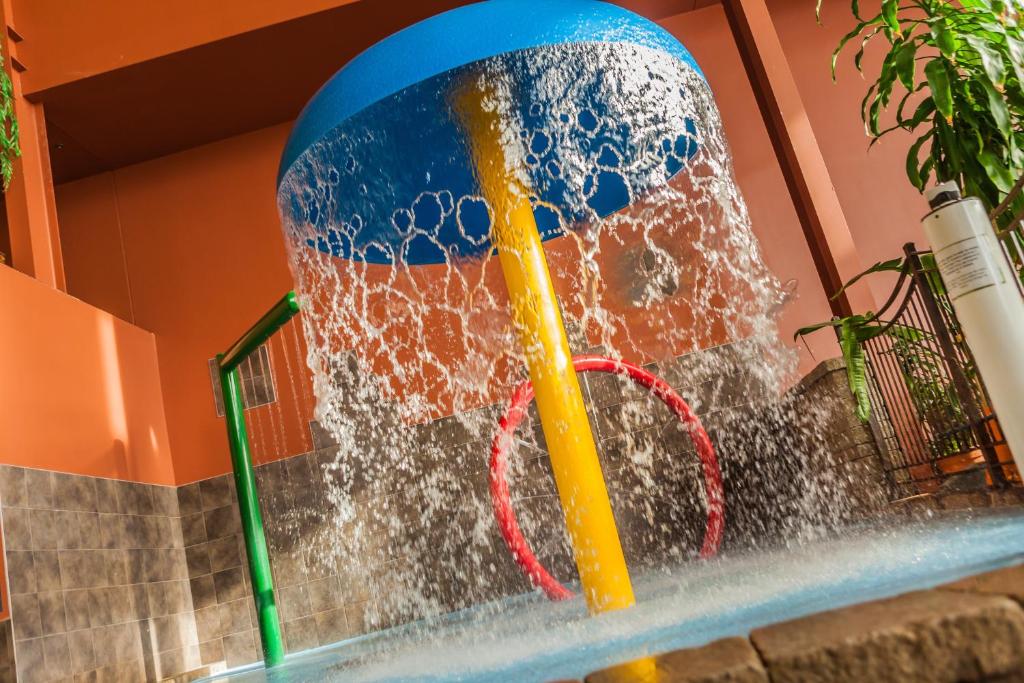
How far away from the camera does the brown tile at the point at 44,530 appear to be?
4.29 metres

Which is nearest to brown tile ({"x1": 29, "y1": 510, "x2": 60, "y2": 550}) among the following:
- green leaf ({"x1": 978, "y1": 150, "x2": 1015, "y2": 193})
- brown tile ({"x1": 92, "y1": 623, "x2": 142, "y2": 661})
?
brown tile ({"x1": 92, "y1": 623, "x2": 142, "y2": 661})

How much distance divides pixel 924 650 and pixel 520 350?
2405 millimetres

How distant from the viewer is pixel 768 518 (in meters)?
5.16

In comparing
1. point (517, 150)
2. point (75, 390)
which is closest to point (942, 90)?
point (517, 150)

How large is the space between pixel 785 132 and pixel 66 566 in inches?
192

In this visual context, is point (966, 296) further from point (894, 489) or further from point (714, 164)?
point (894, 489)

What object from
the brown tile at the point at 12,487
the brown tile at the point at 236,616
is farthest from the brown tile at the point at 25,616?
the brown tile at the point at 236,616

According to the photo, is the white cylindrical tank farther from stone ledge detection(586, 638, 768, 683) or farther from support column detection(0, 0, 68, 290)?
support column detection(0, 0, 68, 290)

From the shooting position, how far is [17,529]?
4164 mm

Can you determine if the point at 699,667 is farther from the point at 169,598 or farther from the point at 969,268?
the point at 169,598

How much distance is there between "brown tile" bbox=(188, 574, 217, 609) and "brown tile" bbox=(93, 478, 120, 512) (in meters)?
0.84

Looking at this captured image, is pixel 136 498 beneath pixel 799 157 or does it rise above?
beneath

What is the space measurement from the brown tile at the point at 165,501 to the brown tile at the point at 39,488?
3.48 feet

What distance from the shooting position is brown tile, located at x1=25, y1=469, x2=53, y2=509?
4.33 meters
